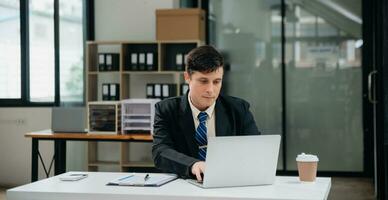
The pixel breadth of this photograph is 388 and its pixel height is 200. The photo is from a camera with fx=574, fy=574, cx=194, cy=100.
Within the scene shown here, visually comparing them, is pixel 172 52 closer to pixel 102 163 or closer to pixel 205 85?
pixel 102 163

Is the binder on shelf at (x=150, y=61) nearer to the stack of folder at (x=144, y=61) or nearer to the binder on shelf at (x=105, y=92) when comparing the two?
the stack of folder at (x=144, y=61)

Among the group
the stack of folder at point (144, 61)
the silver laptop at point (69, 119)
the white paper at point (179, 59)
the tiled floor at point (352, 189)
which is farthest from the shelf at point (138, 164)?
the tiled floor at point (352, 189)

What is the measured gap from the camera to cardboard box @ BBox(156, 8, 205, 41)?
6.00 meters

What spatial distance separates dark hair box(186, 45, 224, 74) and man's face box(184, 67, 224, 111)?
2cm

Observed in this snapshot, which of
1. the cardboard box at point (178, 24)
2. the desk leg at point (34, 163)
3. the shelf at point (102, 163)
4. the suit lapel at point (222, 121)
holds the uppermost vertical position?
the cardboard box at point (178, 24)

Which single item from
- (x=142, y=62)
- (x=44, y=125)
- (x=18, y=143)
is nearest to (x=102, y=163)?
(x=44, y=125)

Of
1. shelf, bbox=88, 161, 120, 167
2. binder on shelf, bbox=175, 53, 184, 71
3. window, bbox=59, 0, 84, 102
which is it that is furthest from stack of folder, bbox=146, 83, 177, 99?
window, bbox=59, 0, 84, 102

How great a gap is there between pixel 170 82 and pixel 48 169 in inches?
64.6

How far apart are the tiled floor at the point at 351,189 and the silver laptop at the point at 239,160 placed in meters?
3.38

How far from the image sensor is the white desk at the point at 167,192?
2195 mm

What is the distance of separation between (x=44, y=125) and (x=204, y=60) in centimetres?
414

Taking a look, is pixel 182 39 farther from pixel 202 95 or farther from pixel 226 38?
pixel 202 95

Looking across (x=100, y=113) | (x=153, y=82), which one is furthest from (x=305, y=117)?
(x=100, y=113)

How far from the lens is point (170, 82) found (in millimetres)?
6355
